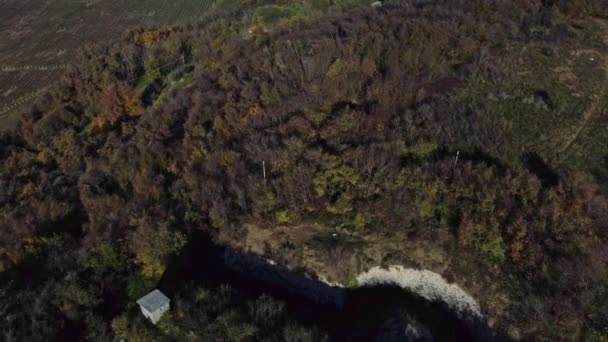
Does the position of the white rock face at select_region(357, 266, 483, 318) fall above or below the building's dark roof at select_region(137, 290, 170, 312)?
below

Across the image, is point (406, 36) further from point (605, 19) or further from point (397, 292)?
point (397, 292)

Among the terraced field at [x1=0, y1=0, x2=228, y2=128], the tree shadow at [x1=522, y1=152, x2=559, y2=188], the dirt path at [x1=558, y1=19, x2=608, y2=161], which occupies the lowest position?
the terraced field at [x1=0, y1=0, x2=228, y2=128]

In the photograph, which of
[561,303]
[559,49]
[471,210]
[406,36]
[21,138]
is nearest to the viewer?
[561,303]

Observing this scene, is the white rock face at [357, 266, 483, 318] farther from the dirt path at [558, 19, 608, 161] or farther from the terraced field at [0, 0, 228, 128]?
the terraced field at [0, 0, 228, 128]

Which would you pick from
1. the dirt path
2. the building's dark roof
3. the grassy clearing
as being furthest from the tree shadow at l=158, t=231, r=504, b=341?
the dirt path

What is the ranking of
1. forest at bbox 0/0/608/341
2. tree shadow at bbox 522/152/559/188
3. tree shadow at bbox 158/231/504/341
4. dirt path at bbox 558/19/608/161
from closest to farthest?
forest at bbox 0/0/608/341 < tree shadow at bbox 158/231/504/341 < tree shadow at bbox 522/152/559/188 < dirt path at bbox 558/19/608/161

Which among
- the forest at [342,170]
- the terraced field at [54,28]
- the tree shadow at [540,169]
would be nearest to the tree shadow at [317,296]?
the forest at [342,170]

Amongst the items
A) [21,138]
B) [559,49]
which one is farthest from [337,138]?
[21,138]

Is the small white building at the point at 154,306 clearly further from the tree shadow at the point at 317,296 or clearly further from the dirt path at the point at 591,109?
the dirt path at the point at 591,109
